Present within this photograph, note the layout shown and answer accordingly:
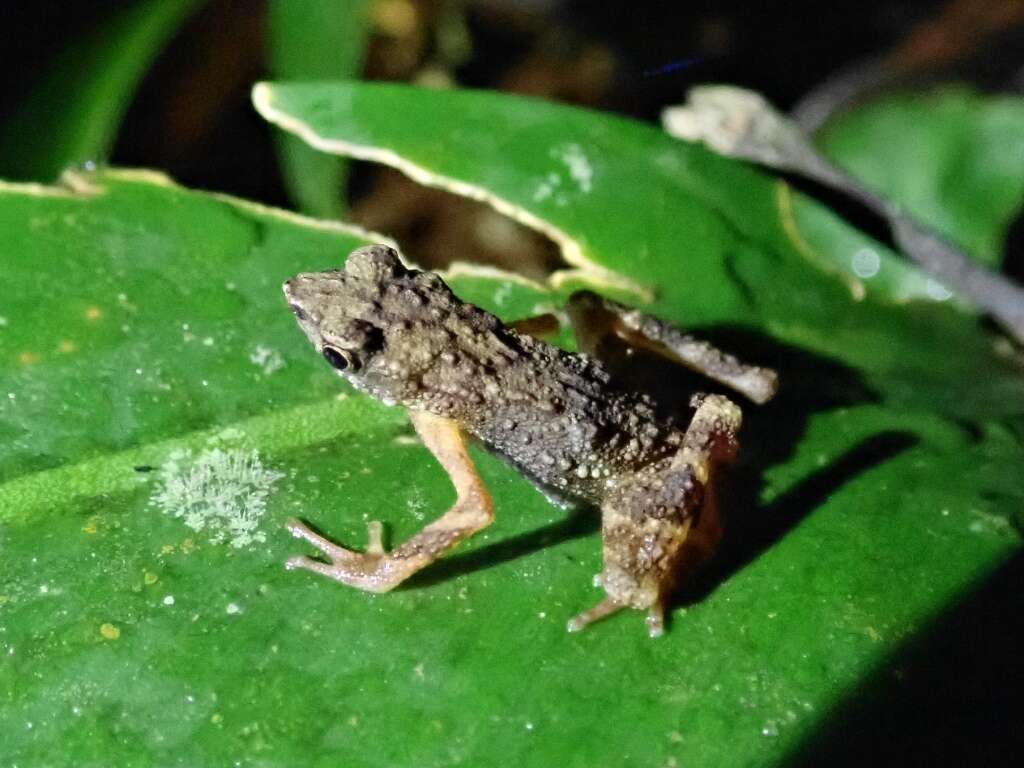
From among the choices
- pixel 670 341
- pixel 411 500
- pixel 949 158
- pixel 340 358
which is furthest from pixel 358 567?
pixel 949 158

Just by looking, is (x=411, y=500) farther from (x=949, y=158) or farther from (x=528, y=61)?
(x=528, y=61)

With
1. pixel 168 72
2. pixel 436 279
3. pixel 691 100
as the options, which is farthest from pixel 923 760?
pixel 168 72

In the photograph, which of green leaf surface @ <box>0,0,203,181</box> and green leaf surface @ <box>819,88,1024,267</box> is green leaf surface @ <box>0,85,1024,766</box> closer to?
green leaf surface @ <box>0,0,203,181</box>

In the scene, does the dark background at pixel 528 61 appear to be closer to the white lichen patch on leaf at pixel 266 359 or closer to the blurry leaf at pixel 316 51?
the blurry leaf at pixel 316 51

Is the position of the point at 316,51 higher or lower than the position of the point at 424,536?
higher

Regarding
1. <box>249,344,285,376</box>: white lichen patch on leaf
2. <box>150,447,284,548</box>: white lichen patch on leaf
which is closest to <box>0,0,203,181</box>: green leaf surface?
<box>249,344,285,376</box>: white lichen patch on leaf

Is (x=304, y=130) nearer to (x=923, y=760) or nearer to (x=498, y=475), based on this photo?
(x=498, y=475)
